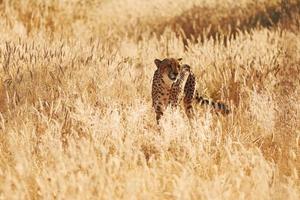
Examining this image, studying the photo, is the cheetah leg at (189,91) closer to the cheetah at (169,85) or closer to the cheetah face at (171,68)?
the cheetah at (169,85)

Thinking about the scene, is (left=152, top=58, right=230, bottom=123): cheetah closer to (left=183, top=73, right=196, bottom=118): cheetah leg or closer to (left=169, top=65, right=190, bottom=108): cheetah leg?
(left=169, top=65, right=190, bottom=108): cheetah leg

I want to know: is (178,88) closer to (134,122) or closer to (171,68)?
(171,68)

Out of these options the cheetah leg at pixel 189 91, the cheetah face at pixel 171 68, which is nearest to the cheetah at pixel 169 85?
the cheetah face at pixel 171 68

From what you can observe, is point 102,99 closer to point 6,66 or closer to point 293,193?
point 6,66

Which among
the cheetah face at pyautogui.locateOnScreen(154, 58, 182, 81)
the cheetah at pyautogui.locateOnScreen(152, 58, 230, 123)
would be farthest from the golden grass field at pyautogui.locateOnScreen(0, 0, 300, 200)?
the cheetah face at pyautogui.locateOnScreen(154, 58, 182, 81)

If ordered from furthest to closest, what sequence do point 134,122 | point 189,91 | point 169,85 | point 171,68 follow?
point 189,91
point 169,85
point 171,68
point 134,122

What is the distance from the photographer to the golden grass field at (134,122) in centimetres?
296

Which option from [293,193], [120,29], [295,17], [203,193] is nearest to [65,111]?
[203,193]

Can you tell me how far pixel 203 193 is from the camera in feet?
9.35

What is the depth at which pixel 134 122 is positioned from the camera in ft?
12.5

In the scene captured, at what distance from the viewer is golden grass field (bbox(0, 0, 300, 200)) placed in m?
2.96

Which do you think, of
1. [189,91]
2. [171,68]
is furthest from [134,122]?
[189,91]

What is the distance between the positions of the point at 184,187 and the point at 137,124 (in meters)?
1.20

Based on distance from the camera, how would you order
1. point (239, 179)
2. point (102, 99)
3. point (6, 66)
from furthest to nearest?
point (6, 66), point (102, 99), point (239, 179)
